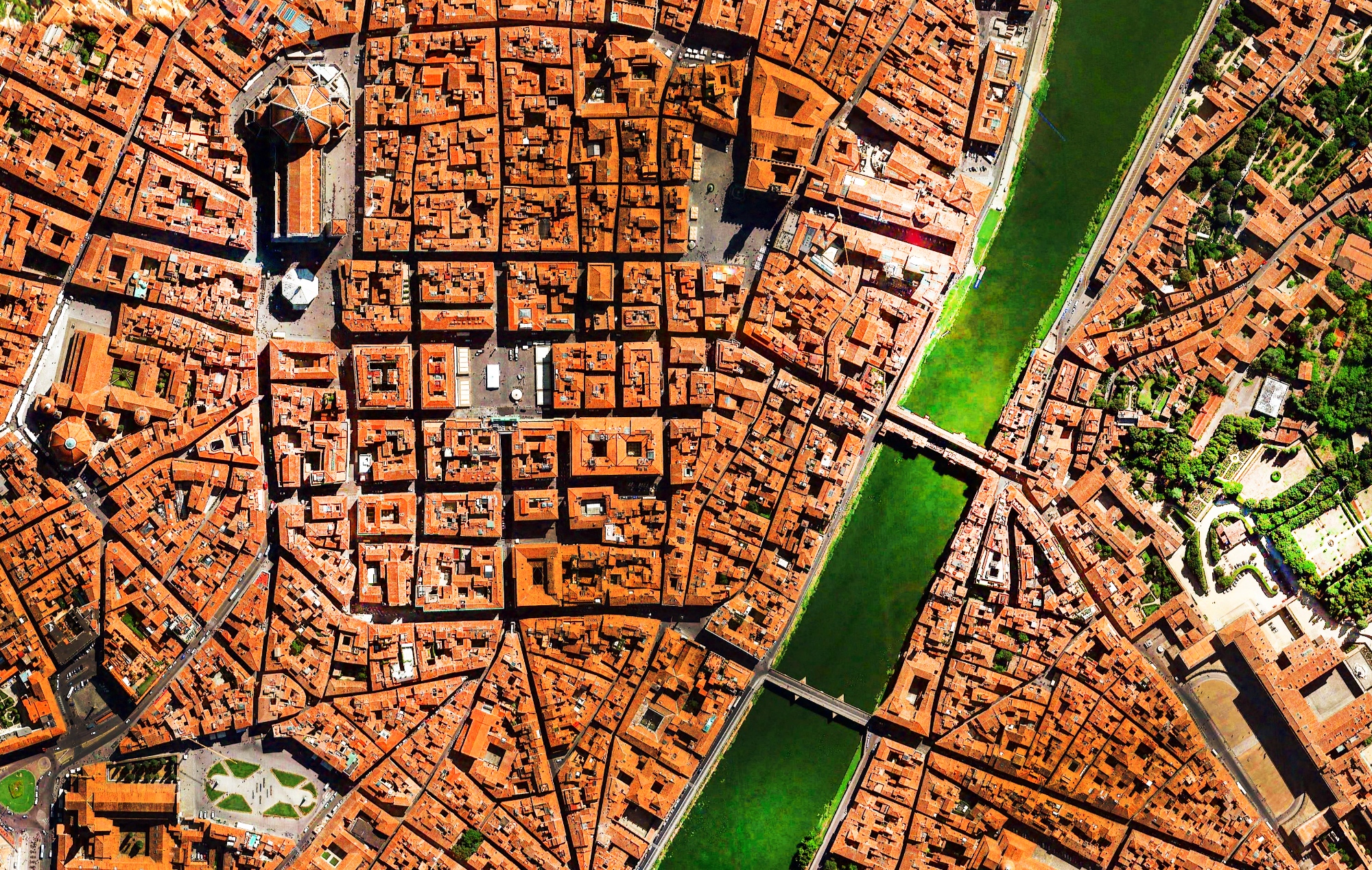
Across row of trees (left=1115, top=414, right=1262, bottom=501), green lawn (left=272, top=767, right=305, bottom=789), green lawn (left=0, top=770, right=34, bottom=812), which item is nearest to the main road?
row of trees (left=1115, top=414, right=1262, bottom=501)

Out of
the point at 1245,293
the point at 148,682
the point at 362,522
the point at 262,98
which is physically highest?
the point at 262,98

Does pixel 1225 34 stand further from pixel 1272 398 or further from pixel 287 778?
pixel 287 778

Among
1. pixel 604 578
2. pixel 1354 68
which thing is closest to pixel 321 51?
pixel 604 578

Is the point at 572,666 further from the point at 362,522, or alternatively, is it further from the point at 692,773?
the point at 362,522

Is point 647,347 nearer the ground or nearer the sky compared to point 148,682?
nearer the sky

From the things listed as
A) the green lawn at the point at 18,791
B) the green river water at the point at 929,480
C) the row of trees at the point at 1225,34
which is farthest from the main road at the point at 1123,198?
the green lawn at the point at 18,791

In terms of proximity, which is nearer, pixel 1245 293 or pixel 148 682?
pixel 148 682
